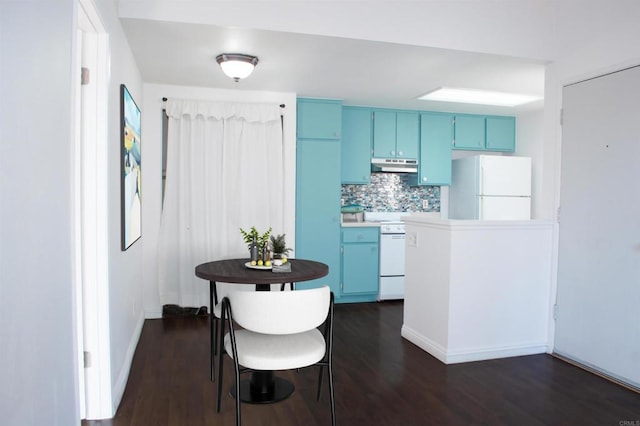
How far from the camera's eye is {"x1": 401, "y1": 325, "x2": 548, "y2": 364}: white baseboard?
3.35 m

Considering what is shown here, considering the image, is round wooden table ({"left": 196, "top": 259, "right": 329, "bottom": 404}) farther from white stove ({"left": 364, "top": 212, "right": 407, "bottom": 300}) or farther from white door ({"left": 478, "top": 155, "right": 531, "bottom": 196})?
white door ({"left": 478, "top": 155, "right": 531, "bottom": 196})

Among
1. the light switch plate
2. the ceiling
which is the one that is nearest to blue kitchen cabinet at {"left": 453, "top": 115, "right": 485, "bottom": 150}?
the ceiling

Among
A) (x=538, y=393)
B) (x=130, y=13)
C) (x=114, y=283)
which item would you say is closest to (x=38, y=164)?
(x=114, y=283)

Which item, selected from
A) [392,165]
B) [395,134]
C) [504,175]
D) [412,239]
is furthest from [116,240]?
[504,175]

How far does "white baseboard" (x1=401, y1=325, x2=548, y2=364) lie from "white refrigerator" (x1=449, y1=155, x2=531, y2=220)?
212 centimetres

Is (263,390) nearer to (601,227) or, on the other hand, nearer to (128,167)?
(128,167)

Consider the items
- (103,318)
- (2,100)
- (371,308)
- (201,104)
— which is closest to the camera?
(2,100)

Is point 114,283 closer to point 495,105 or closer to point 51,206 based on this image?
point 51,206

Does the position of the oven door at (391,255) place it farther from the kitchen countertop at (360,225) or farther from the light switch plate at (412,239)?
the light switch plate at (412,239)

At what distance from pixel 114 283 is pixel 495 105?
4.55 m

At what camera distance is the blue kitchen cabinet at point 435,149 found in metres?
5.71

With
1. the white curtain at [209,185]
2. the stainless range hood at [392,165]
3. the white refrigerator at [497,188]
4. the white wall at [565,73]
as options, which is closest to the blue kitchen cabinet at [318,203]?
the white curtain at [209,185]

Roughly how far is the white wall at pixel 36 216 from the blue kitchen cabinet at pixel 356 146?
13.2 feet

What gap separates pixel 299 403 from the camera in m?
2.65
